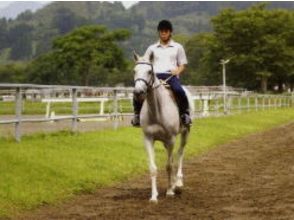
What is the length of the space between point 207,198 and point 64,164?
3.10 m

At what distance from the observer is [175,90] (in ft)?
33.8

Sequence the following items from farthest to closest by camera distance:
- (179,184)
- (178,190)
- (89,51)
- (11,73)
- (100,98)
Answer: (11,73), (89,51), (100,98), (179,184), (178,190)

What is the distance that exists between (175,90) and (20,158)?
10.2 ft

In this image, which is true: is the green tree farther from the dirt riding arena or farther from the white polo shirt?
the white polo shirt

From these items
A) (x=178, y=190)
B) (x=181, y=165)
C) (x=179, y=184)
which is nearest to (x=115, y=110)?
(x=181, y=165)

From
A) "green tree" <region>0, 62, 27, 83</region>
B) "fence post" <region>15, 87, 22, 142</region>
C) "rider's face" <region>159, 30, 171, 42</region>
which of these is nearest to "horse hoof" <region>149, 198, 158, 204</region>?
"rider's face" <region>159, 30, 171, 42</region>

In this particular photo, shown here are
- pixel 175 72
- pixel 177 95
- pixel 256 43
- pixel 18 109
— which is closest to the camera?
pixel 175 72

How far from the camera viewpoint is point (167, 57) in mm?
10227

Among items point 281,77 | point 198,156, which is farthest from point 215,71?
point 198,156

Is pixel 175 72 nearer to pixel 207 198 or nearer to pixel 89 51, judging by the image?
pixel 207 198

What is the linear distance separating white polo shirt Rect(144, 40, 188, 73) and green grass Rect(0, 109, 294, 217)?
7.94ft

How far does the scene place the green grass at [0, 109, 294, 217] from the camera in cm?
948

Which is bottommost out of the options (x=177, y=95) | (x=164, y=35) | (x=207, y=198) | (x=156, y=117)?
(x=207, y=198)

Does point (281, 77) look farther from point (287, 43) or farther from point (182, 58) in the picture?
point (182, 58)
